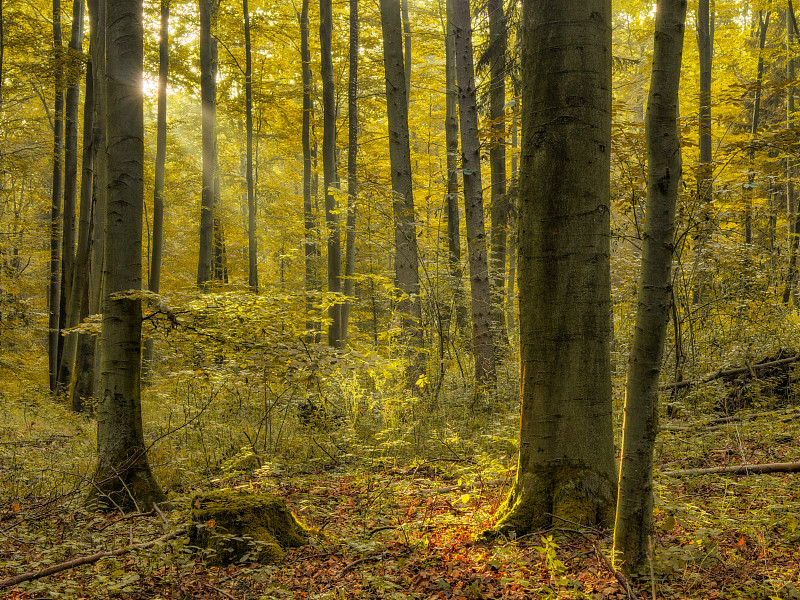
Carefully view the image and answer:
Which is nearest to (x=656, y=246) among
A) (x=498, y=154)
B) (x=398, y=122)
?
(x=398, y=122)

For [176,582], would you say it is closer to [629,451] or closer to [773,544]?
[629,451]

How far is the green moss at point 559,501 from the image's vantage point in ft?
10.3

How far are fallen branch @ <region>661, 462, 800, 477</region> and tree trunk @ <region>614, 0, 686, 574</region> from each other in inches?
72.8

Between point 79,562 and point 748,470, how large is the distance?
15.8ft

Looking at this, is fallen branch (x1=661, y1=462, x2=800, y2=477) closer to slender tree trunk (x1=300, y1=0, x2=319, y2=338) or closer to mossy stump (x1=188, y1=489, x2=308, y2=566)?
mossy stump (x1=188, y1=489, x2=308, y2=566)

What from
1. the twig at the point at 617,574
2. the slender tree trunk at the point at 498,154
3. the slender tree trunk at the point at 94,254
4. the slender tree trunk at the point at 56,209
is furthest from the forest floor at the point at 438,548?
the slender tree trunk at the point at 56,209

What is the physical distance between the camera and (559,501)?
125 inches

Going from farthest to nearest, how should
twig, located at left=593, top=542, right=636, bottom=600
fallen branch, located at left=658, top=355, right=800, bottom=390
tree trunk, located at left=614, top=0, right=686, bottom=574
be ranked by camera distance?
fallen branch, located at left=658, top=355, right=800, bottom=390
twig, located at left=593, top=542, right=636, bottom=600
tree trunk, located at left=614, top=0, right=686, bottom=574

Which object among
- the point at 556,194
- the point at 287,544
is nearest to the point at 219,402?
the point at 287,544

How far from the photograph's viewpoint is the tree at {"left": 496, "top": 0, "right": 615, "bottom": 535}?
10.5ft

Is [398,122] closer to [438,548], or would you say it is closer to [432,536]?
[432,536]

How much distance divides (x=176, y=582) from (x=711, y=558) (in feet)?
9.93

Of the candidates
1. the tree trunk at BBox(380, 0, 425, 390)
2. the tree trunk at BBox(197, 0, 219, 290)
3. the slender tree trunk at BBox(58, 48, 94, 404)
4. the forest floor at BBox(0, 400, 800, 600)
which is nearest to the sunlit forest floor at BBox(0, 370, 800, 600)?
the forest floor at BBox(0, 400, 800, 600)

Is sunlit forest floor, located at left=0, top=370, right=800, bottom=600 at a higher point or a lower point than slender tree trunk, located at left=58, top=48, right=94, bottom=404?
lower
